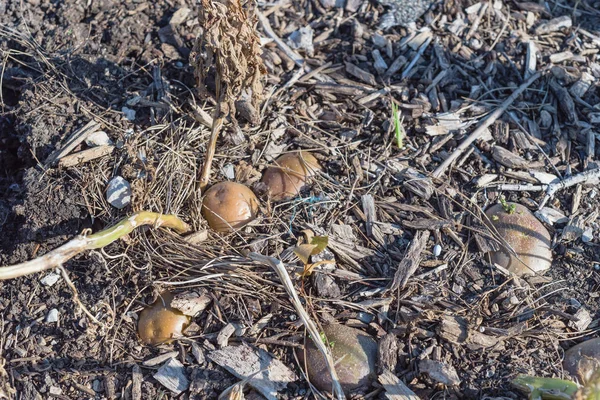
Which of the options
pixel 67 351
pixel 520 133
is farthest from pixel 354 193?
pixel 67 351

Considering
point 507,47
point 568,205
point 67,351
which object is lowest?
point 67,351

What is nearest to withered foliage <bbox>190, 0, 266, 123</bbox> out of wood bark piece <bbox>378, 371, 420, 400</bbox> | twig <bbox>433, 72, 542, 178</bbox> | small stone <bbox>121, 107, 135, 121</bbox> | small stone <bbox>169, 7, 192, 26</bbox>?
small stone <bbox>121, 107, 135, 121</bbox>

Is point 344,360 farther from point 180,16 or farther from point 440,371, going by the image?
point 180,16

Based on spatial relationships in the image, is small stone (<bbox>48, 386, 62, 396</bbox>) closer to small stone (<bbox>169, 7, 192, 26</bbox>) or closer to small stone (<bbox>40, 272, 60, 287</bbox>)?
small stone (<bbox>40, 272, 60, 287</bbox>)

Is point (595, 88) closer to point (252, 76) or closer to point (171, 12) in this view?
point (252, 76)

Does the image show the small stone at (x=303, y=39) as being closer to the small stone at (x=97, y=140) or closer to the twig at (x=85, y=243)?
the small stone at (x=97, y=140)

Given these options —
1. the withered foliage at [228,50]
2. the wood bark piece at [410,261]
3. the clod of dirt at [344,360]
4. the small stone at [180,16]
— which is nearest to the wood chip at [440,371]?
the clod of dirt at [344,360]
